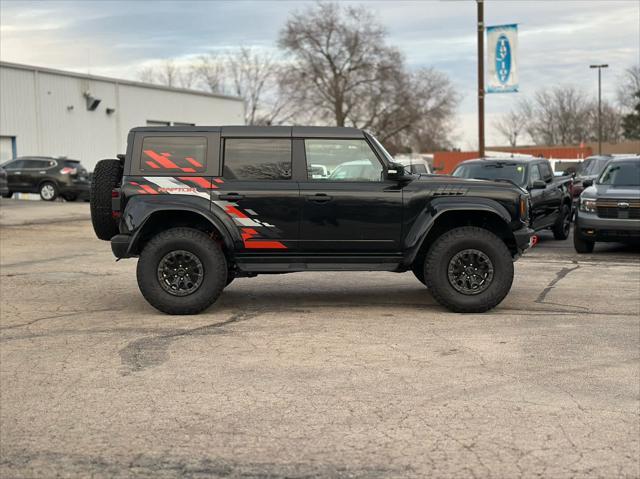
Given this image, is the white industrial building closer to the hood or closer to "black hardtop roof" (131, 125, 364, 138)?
the hood

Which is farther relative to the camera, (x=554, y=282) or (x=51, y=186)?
(x=51, y=186)

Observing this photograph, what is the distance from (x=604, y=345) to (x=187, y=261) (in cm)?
406

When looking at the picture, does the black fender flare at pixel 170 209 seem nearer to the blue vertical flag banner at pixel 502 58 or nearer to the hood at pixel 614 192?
the hood at pixel 614 192

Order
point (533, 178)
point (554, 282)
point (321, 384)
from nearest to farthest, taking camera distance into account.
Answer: point (321, 384) → point (554, 282) → point (533, 178)

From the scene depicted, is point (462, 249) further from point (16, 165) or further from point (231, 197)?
point (16, 165)

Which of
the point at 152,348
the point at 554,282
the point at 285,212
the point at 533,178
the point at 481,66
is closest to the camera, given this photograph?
the point at 152,348

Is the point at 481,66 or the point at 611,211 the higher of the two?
the point at 481,66

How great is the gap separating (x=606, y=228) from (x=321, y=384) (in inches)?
348

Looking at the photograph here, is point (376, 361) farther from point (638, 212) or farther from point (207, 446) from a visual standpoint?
point (638, 212)

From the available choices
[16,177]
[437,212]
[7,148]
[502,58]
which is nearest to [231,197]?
[437,212]

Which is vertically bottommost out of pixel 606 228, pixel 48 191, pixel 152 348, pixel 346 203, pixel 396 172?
pixel 152 348

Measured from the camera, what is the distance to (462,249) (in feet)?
27.8

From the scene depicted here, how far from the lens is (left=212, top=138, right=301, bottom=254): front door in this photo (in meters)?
8.44

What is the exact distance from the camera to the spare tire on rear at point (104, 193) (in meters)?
8.64
